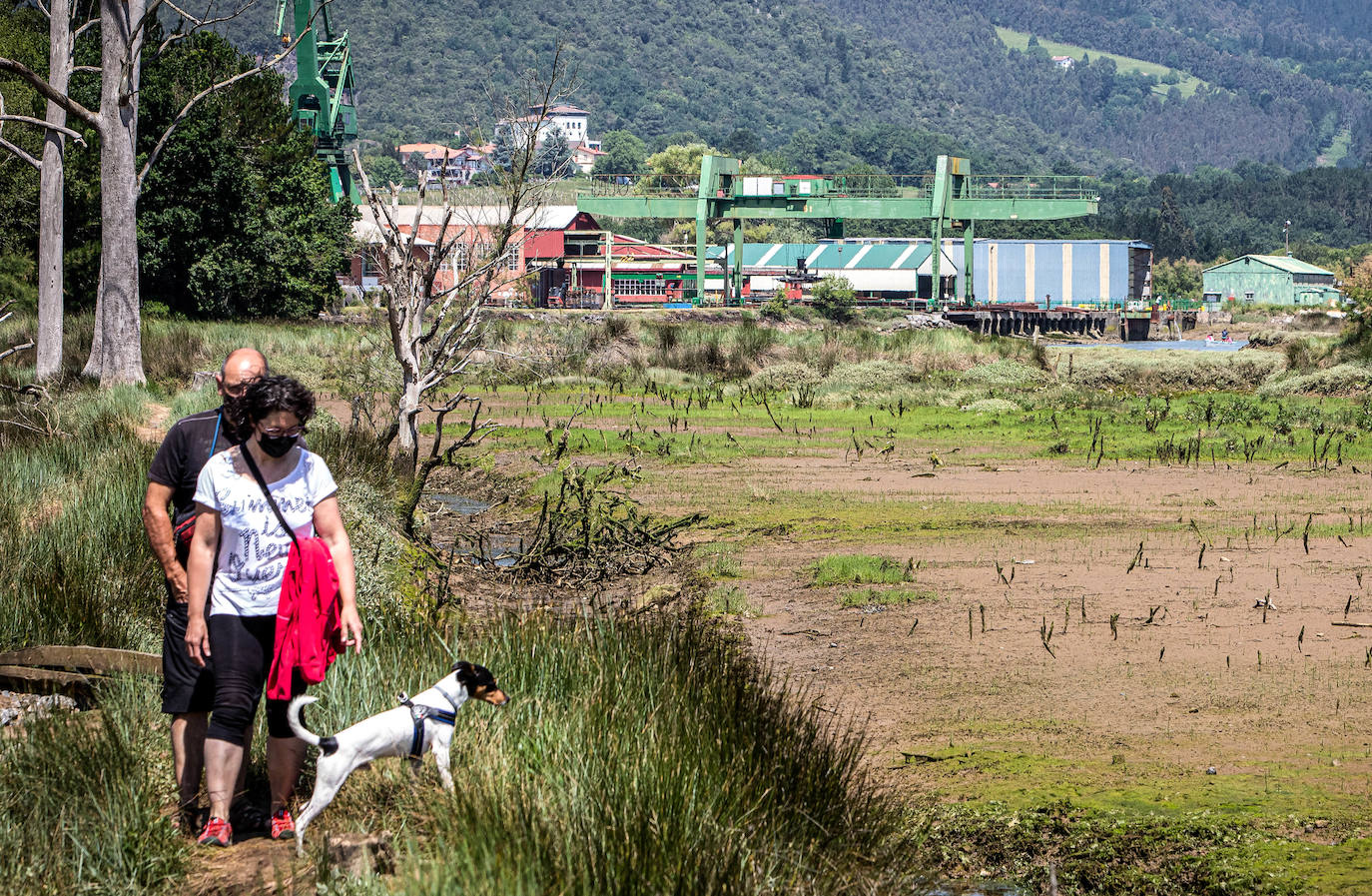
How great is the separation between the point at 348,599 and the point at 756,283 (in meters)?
89.0

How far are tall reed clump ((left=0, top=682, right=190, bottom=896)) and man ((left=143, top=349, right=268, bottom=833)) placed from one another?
0.20 m

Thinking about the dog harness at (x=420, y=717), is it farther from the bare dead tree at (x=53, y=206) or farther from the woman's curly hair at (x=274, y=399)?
the bare dead tree at (x=53, y=206)

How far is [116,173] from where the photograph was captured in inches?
782

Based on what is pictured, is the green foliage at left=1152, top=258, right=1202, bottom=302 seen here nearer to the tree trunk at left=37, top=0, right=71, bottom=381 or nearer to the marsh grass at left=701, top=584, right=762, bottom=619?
the tree trunk at left=37, top=0, right=71, bottom=381

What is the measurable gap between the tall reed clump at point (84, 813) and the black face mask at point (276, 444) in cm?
131

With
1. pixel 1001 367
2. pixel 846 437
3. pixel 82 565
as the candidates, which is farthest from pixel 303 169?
pixel 82 565

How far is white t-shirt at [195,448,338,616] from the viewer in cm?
508

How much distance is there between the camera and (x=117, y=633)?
25.4ft

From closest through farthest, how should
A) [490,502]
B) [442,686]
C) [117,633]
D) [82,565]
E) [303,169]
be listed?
[442,686] → [117,633] → [82,565] → [490,502] → [303,169]

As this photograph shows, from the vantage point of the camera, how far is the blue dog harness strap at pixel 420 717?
5.01 metres

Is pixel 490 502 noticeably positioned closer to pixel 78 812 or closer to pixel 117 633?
pixel 117 633

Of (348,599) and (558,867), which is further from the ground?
(348,599)

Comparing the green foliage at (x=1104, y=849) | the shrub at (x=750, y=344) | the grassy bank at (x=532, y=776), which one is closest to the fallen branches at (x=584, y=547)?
the grassy bank at (x=532, y=776)

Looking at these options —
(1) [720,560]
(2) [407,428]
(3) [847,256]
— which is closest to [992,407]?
(2) [407,428]
